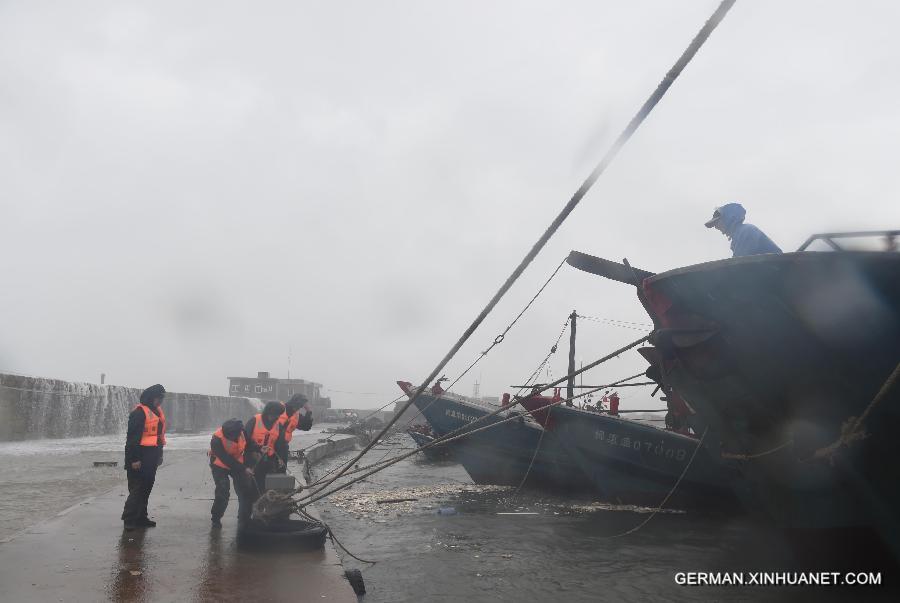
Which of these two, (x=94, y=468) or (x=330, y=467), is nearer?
(x=94, y=468)

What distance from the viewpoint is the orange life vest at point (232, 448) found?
6539mm

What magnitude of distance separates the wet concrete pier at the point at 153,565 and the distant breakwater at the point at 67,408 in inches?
603

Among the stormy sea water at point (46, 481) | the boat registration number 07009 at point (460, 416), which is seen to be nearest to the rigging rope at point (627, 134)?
the stormy sea water at point (46, 481)

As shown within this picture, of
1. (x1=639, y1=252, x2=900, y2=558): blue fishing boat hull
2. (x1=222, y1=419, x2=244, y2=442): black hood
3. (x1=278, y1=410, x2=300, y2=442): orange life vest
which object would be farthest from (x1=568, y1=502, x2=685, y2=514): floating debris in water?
(x1=222, y1=419, x2=244, y2=442): black hood

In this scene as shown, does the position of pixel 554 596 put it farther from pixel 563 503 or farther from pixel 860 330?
pixel 563 503

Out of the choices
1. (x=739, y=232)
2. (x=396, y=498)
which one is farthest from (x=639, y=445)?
(x=739, y=232)

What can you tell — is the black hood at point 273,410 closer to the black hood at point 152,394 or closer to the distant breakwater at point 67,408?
the black hood at point 152,394

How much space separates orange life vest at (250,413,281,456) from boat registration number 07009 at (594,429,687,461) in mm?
6507

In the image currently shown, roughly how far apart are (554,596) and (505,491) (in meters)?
7.91

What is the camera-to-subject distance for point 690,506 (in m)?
11.1

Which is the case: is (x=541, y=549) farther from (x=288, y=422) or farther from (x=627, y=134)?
(x=627, y=134)

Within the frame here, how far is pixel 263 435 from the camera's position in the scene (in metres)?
6.88

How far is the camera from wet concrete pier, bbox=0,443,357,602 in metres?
4.13

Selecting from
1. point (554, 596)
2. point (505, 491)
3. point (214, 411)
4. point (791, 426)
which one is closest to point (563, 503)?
point (505, 491)
